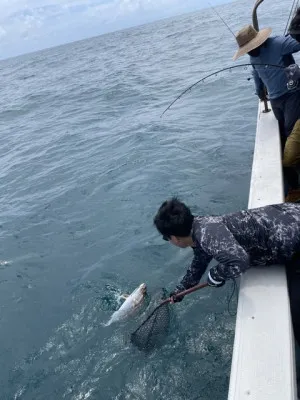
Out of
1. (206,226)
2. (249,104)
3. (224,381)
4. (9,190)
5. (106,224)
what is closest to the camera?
(206,226)

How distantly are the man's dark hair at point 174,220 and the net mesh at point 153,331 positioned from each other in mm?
1055

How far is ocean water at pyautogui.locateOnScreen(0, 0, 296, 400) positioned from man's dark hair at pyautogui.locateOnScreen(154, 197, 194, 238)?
5.43 ft

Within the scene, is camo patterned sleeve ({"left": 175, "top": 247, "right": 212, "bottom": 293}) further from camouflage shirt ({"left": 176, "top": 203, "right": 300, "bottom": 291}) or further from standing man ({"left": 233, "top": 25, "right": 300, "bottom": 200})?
standing man ({"left": 233, "top": 25, "right": 300, "bottom": 200})

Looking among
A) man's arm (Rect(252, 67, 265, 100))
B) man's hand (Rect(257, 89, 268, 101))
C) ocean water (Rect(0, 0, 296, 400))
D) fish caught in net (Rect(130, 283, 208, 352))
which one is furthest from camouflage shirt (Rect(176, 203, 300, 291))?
man's hand (Rect(257, 89, 268, 101))

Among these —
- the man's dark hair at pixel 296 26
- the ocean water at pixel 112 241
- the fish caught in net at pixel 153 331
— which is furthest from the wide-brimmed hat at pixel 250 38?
the fish caught in net at pixel 153 331

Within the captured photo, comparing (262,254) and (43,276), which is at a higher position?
(262,254)

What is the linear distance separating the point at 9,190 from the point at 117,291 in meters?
6.44

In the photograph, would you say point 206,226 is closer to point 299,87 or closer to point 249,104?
point 299,87

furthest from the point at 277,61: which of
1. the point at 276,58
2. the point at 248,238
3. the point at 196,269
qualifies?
the point at 196,269

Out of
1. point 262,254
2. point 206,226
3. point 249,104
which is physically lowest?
point 249,104

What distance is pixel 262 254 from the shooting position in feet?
11.7

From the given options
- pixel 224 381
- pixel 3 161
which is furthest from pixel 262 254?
pixel 3 161

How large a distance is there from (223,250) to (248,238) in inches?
12.8

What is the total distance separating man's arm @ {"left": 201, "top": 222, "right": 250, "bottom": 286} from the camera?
3324mm
